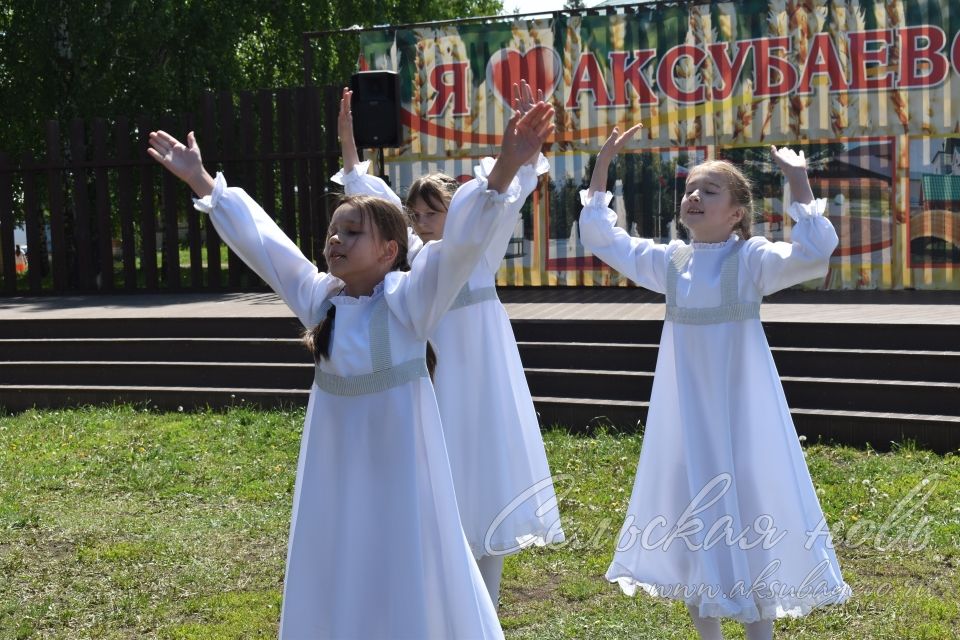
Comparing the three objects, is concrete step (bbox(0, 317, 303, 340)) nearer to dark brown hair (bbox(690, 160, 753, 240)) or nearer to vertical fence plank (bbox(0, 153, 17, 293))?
vertical fence plank (bbox(0, 153, 17, 293))

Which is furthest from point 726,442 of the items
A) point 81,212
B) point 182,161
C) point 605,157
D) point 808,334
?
point 81,212

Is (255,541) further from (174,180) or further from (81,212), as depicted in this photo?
(174,180)

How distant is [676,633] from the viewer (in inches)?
185

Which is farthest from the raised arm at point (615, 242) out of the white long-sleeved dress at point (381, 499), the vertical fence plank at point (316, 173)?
the vertical fence plank at point (316, 173)

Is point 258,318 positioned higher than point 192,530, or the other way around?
point 258,318

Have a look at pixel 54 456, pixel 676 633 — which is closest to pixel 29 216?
pixel 54 456

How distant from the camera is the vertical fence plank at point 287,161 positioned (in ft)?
48.6

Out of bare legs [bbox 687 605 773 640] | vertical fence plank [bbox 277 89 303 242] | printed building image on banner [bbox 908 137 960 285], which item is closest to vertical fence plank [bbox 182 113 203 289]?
vertical fence plank [bbox 277 89 303 242]

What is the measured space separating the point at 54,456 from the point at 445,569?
577 centimetres

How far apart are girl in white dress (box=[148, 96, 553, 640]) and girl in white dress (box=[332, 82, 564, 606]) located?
4.24ft

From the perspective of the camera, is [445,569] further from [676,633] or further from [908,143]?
[908,143]

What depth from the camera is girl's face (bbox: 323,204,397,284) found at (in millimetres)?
3549

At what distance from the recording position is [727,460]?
4.33m

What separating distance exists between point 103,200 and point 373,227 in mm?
13153
